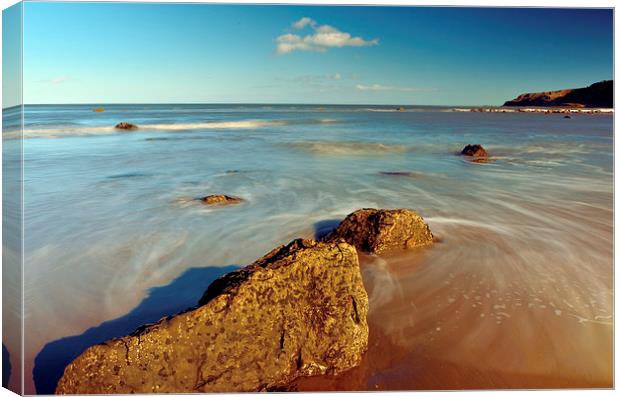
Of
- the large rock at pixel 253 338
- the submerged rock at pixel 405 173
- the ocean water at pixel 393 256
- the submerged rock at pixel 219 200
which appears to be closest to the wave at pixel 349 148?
the ocean water at pixel 393 256

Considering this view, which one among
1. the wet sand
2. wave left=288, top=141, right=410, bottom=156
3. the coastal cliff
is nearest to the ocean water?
the wet sand

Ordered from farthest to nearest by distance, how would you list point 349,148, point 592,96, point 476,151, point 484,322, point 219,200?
1. point 349,148
2. point 476,151
3. point 592,96
4. point 219,200
5. point 484,322

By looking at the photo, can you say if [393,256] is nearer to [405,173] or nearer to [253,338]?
[253,338]

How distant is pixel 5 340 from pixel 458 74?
18.8ft

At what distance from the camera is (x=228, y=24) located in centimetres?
464

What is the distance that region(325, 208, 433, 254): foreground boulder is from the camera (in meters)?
4.13

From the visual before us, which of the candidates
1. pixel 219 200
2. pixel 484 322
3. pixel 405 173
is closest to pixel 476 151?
pixel 405 173

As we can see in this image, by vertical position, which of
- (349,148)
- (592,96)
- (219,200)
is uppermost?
(592,96)

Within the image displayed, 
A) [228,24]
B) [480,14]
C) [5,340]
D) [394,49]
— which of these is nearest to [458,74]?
[394,49]

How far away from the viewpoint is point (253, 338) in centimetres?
252

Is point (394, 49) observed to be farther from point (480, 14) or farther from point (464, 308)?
point (464, 308)

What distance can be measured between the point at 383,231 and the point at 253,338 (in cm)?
197

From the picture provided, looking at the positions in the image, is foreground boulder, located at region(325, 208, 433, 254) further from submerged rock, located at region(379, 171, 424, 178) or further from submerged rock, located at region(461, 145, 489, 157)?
submerged rock, located at region(461, 145, 489, 157)

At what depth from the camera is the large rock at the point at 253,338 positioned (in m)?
2.38
